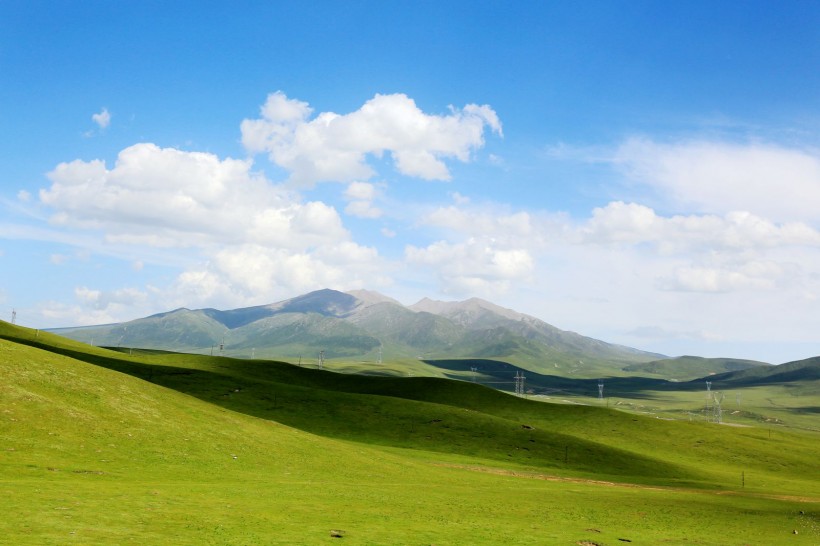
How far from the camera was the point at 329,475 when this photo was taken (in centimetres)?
6725

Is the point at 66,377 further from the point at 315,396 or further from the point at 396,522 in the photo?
the point at 315,396

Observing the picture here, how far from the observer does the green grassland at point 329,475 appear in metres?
38.5

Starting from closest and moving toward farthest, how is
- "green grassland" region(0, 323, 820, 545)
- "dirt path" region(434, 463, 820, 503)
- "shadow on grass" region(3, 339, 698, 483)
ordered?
"green grassland" region(0, 323, 820, 545) → "dirt path" region(434, 463, 820, 503) → "shadow on grass" region(3, 339, 698, 483)

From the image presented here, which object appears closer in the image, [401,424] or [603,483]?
[603,483]

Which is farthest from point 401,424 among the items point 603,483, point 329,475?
point 329,475

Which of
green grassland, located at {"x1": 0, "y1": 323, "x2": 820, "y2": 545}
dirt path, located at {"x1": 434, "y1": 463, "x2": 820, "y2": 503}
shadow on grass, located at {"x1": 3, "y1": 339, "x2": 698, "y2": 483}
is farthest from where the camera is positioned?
shadow on grass, located at {"x1": 3, "y1": 339, "x2": 698, "y2": 483}

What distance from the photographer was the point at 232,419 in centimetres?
8350

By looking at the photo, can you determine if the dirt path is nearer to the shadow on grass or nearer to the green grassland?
the green grassland

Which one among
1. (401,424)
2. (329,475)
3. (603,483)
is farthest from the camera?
(401,424)

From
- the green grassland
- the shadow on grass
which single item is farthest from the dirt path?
the shadow on grass

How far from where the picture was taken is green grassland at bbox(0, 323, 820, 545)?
38.5m

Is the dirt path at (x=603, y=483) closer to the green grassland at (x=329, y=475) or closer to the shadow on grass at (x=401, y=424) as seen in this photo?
the green grassland at (x=329, y=475)

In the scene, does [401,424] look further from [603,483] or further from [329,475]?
[329,475]

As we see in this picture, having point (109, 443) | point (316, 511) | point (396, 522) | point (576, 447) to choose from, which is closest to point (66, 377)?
point (109, 443)
